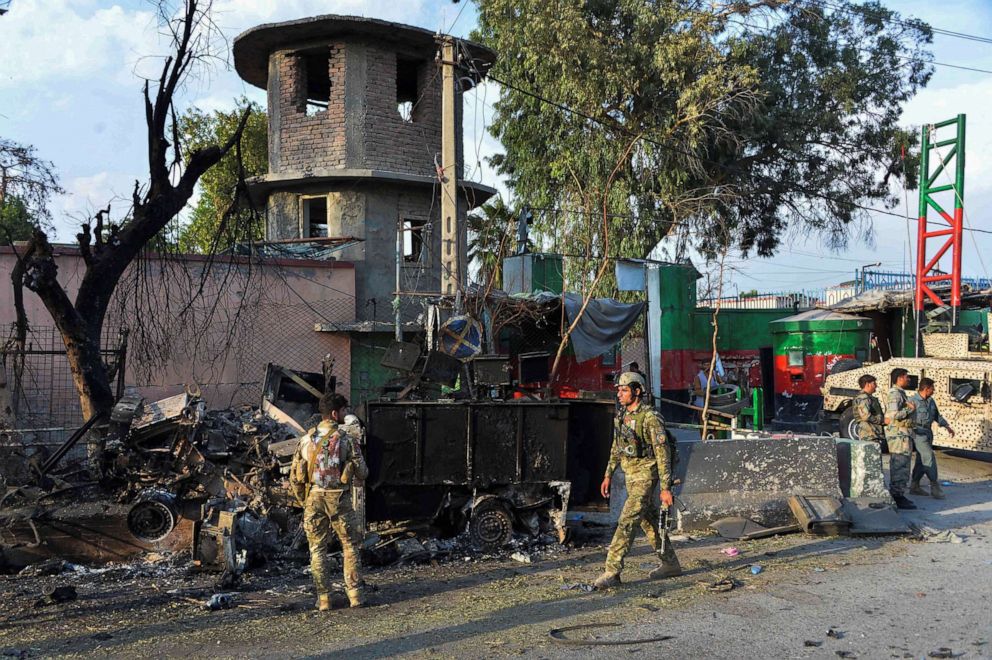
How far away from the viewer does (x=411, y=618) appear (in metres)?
5.85

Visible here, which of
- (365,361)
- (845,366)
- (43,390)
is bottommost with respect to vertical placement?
(43,390)

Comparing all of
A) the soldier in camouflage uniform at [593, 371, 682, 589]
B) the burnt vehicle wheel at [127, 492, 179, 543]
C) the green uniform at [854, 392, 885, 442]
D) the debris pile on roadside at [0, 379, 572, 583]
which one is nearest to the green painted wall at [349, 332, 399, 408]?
the debris pile on roadside at [0, 379, 572, 583]

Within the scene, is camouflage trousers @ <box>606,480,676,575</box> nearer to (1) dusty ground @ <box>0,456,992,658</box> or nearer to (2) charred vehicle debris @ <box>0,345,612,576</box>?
(1) dusty ground @ <box>0,456,992,658</box>

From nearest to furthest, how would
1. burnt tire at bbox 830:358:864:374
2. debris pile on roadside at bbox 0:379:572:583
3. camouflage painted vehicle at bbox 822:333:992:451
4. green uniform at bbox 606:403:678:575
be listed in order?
green uniform at bbox 606:403:678:575 → debris pile on roadside at bbox 0:379:572:583 → camouflage painted vehicle at bbox 822:333:992:451 → burnt tire at bbox 830:358:864:374

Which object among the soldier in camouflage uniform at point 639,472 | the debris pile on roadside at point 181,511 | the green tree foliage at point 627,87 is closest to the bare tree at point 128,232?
the debris pile on roadside at point 181,511

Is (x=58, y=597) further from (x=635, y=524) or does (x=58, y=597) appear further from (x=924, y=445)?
(x=924, y=445)

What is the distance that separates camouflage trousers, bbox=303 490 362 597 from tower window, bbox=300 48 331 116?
13995mm

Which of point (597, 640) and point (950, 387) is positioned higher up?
point (950, 387)

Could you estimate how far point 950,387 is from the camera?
13.6m

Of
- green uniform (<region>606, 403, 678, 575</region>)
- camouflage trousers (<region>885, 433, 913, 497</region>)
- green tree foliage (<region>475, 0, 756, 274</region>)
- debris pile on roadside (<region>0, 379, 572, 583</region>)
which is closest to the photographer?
green uniform (<region>606, 403, 678, 575</region>)

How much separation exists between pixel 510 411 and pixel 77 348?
4685 millimetres

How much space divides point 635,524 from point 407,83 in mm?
16455

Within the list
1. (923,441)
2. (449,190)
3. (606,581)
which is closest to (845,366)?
(923,441)

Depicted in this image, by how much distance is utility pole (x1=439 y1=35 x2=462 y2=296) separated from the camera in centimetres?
1288
